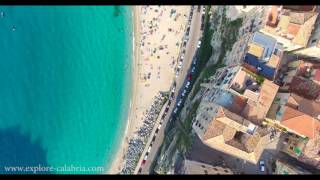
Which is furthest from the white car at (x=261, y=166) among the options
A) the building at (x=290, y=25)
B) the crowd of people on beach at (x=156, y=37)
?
the crowd of people on beach at (x=156, y=37)

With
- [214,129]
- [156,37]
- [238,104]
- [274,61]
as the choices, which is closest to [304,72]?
[274,61]

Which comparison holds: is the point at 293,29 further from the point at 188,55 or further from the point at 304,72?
the point at 188,55

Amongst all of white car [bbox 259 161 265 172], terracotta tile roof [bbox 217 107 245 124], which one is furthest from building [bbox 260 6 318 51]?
white car [bbox 259 161 265 172]

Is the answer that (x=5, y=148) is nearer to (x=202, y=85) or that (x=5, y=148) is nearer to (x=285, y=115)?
(x=202, y=85)

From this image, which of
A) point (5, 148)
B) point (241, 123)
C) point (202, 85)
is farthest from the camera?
point (5, 148)

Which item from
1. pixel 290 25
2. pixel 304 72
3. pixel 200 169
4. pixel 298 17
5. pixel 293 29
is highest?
pixel 298 17

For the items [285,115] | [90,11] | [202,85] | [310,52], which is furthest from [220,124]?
[90,11]
